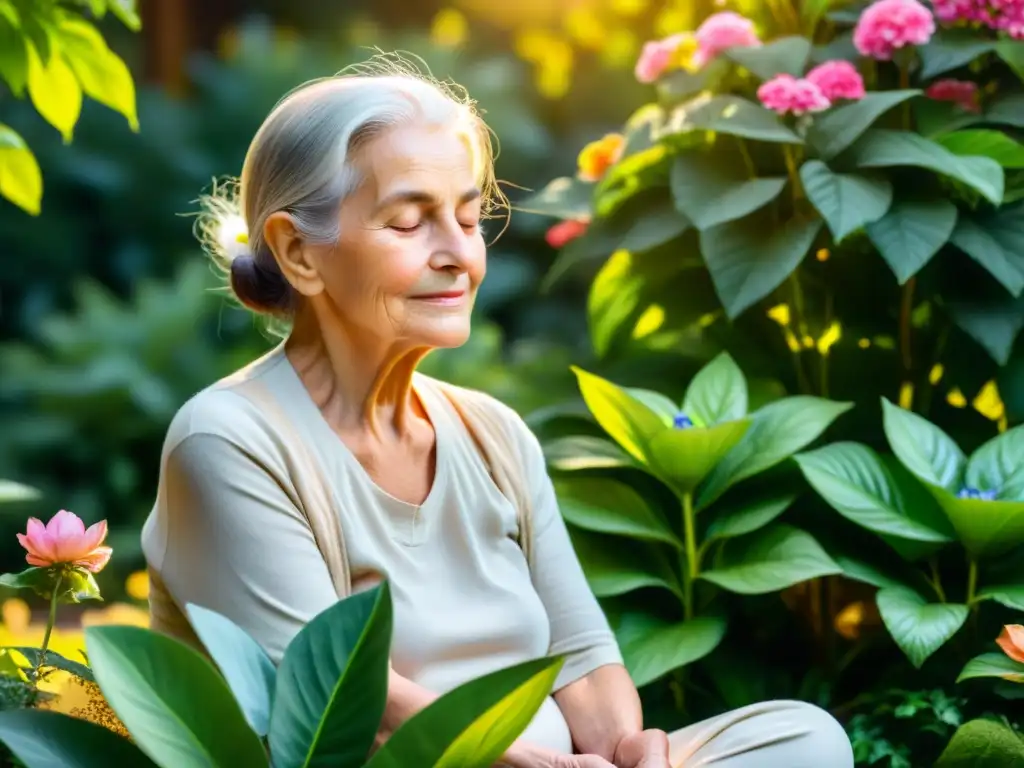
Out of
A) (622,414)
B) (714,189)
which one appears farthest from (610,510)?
(714,189)

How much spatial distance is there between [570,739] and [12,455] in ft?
11.6

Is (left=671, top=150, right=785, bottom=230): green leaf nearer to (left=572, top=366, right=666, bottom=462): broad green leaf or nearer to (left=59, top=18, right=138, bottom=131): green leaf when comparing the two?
(left=572, top=366, right=666, bottom=462): broad green leaf

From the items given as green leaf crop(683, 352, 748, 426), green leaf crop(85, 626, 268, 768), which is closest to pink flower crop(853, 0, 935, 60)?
green leaf crop(683, 352, 748, 426)

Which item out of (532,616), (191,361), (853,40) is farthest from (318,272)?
(191,361)

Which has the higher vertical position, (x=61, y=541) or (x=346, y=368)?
(x=346, y=368)

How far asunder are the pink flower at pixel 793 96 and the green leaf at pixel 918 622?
1.01 m

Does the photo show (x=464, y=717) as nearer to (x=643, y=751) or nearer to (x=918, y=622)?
(x=643, y=751)

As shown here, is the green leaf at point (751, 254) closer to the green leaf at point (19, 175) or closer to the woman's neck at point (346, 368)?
the woman's neck at point (346, 368)

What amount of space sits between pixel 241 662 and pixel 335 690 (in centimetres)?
12

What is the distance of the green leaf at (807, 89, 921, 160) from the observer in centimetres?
298

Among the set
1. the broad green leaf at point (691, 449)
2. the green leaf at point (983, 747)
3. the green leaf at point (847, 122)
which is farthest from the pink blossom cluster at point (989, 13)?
the green leaf at point (983, 747)

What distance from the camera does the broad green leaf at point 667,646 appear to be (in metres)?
2.66

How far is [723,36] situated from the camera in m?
3.23

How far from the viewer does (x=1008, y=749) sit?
2422mm
